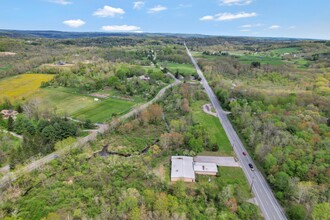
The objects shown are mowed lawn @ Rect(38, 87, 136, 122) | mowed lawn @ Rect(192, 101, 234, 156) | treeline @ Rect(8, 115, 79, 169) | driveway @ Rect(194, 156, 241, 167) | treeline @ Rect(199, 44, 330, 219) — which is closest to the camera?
treeline @ Rect(199, 44, 330, 219)

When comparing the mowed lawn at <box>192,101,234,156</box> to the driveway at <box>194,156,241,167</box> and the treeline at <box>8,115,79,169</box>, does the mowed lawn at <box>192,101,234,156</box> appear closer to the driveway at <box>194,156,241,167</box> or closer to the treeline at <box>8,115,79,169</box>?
the driveway at <box>194,156,241,167</box>

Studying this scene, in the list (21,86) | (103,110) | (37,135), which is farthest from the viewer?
(21,86)

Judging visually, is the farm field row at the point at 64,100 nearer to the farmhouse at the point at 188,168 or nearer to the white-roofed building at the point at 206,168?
the farmhouse at the point at 188,168

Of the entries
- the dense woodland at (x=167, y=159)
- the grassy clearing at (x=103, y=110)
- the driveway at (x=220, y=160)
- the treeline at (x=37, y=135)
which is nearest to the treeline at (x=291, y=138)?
the dense woodland at (x=167, y=159)

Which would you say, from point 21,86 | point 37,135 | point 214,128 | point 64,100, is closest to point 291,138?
point 214,128

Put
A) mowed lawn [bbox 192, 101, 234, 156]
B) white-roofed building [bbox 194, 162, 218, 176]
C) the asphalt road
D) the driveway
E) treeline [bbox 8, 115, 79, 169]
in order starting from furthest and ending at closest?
A: mowed lawn [bbox 192, 101, 234, 156], the driveway, treeline [bbox 8, 115, 79, 169], white-roofed building [bbox 194, 162, 218, 176], the asphalt road

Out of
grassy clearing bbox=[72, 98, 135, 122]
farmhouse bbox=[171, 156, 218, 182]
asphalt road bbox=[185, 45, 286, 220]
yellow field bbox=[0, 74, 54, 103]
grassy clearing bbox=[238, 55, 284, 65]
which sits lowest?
asphalt road bbox=[185, 45, 286, 220]

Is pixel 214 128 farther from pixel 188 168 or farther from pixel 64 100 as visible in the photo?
pixel 64 100

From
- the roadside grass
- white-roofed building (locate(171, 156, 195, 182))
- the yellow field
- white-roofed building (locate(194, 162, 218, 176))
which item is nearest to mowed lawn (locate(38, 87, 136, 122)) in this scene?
the yellow field
